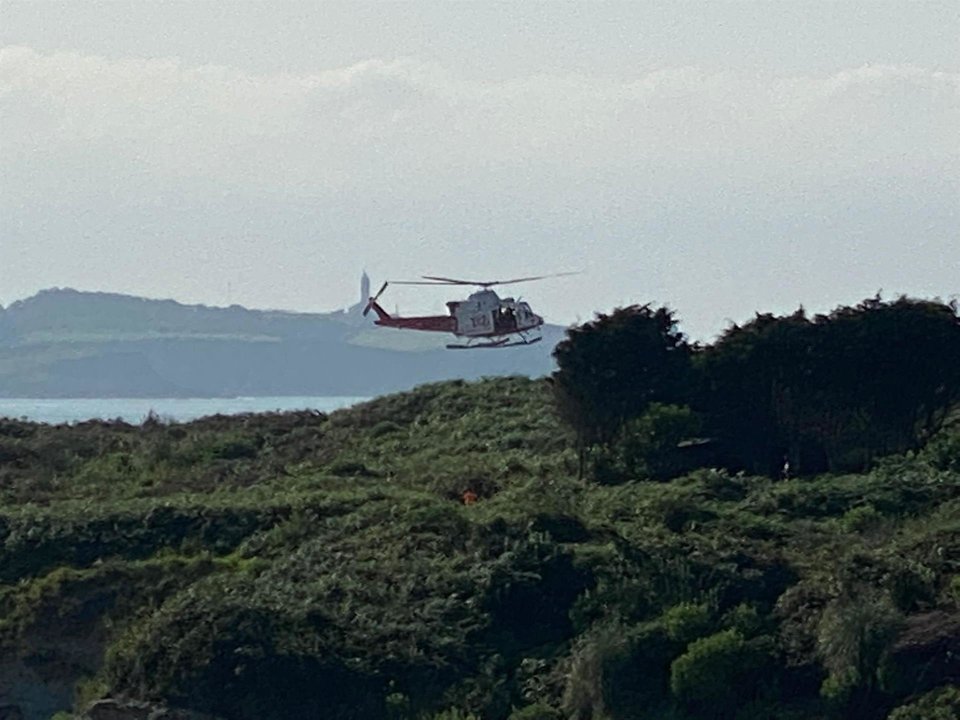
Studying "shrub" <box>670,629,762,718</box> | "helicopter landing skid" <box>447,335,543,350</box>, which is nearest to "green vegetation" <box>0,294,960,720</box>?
"shrub" <box>670,629,762,718</box>

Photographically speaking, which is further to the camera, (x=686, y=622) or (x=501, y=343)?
(x=501, y=343)

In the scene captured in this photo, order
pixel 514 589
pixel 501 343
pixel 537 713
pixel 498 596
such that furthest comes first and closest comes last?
pixel 501 343
pixel 514 589
pixel 498 596
pixel 537 713

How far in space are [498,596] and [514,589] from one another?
32 cm

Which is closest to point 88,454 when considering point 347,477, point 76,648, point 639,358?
point 347,477

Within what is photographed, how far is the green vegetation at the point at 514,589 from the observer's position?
35938mm

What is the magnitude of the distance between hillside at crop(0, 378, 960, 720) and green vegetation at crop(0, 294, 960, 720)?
0.05 meters

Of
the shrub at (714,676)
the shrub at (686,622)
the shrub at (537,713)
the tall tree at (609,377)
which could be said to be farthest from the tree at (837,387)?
the shrub at (537,713)

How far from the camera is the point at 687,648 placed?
36562 millimetres

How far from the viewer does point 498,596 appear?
133 ft

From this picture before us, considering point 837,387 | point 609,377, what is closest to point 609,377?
point 609,377

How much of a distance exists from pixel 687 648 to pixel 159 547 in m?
13.2

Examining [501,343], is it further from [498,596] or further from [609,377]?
[498,596]

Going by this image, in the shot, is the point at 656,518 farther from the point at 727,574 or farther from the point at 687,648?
the point at 687,648

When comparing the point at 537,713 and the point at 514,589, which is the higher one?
the point at 514,589
